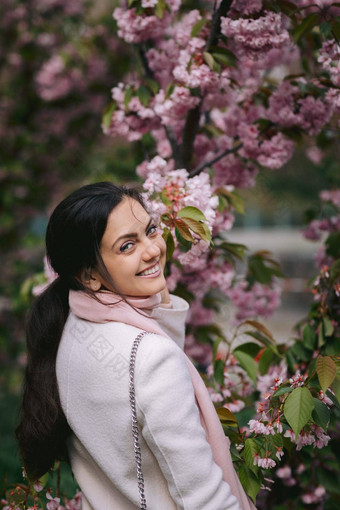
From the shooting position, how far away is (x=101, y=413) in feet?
3.88

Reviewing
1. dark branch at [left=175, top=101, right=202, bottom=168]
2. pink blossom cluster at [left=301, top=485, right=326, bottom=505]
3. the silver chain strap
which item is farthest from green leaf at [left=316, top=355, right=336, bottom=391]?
dark branch at [left=175, top=101, right=202, bottom=168]

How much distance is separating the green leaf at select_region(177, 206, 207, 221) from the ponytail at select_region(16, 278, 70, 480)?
1.27ft

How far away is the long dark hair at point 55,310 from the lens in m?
1.25

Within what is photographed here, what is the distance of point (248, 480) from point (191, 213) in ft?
2.38

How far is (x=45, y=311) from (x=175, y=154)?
0.99m

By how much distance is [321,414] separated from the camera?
49.8 inches

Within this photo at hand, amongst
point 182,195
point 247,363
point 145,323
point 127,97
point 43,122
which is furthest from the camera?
point 43,122

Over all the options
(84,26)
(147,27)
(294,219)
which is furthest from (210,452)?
(294,219)

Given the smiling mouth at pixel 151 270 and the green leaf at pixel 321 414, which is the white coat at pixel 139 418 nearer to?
the smiling mouth at pixel 151 270

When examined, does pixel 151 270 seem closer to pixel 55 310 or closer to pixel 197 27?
pixel 55 310

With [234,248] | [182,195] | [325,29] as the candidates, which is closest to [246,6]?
[325,29]

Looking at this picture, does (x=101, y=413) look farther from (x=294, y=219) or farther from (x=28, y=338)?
(x=294, y=219)

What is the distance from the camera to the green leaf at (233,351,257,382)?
176 cm

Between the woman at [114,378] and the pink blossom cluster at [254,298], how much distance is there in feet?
4.17
